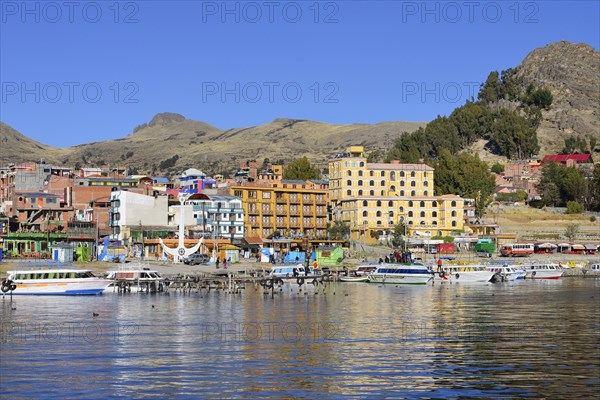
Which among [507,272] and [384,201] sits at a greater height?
[384,201]

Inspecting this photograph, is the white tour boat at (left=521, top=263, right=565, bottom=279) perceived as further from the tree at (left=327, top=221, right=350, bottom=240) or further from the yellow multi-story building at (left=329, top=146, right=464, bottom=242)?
the tree at (left=327, top=221, right=350, bottom=240)

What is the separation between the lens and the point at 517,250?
153m

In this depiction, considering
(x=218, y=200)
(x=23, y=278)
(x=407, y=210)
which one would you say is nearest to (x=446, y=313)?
(x=23, y=278)

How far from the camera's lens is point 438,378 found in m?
38.7

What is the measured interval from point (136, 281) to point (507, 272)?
49.3m

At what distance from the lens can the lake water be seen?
1451 inches

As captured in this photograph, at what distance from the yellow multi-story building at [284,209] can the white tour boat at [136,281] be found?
54.6m

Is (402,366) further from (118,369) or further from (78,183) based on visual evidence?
(78,183)

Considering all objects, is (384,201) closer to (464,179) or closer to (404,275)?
(464,179)

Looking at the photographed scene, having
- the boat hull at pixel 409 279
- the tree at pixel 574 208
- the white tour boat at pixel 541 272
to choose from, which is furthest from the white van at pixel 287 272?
the tree at pixel 574 208

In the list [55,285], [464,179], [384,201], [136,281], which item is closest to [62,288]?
[55,285]

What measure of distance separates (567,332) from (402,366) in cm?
1676

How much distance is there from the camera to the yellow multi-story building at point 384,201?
163375mm

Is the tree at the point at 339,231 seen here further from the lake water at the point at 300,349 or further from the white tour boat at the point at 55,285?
the lake water at the point at 300,349
